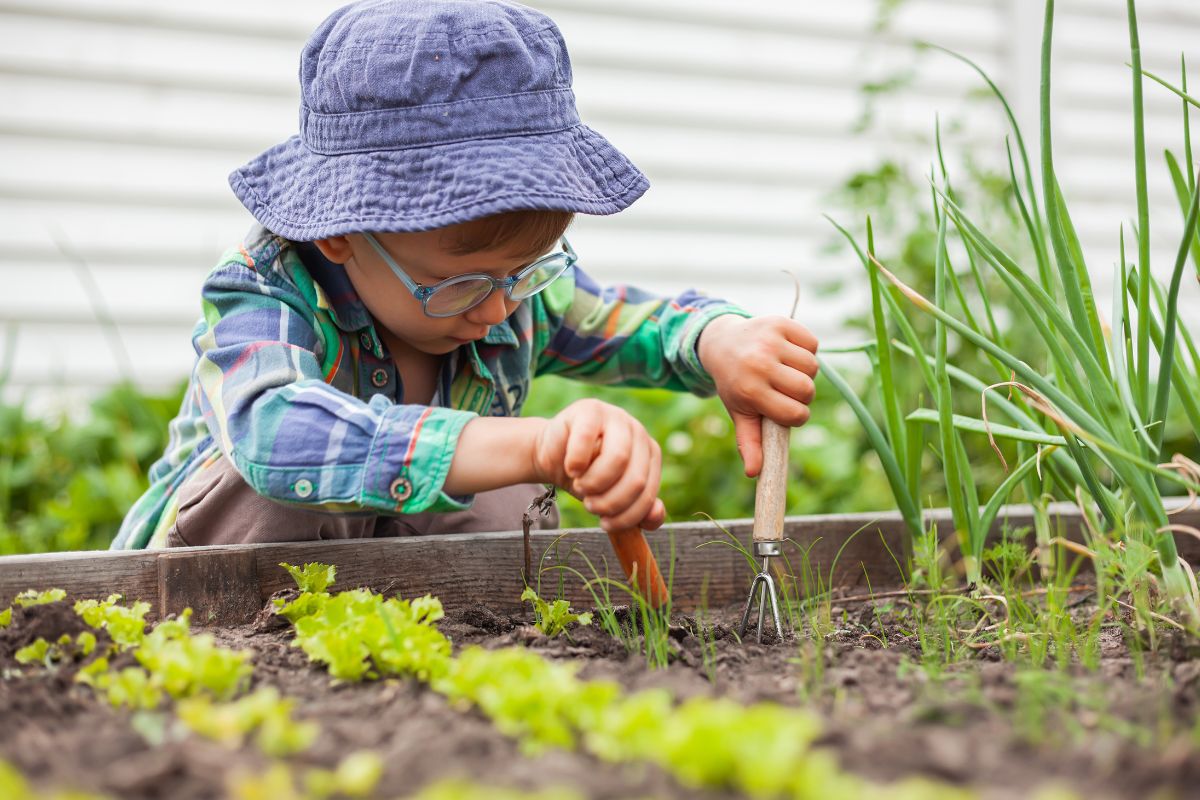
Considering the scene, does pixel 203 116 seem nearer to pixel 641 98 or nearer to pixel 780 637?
pixel 641 98

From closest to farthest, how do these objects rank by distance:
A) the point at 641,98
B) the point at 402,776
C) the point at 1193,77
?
the point at 402,776 < the point at 641,98 < the point at 1193,77

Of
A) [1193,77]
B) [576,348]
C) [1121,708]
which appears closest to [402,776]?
[1121,708]

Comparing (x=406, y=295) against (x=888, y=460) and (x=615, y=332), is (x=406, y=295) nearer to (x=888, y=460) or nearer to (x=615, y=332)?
Result: (x=615, y=332)

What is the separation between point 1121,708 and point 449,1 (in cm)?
122

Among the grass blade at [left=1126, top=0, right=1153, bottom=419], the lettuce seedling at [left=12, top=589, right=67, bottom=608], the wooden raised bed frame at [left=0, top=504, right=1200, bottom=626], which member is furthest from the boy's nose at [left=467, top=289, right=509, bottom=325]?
the grass blade at [left=1126, top=0, right=1153, bottom=419]

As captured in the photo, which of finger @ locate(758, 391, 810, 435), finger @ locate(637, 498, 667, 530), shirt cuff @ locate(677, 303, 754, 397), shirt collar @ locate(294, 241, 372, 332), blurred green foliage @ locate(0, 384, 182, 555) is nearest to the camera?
finger @ locate(637, 498, 667, 530)

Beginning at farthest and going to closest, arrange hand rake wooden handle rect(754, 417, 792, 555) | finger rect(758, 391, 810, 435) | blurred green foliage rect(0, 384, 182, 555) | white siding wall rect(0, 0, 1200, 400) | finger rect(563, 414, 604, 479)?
white siding wall rect(0, 0, 1200, 400), blurred green foliage rect(0, 384, 182, 555), finger rect(758, 391, 810, 435), hand rake wooden handle rect(754, 417, 792, 555), finger rect(563, 414, 604, 479)

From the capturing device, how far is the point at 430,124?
144 centimetres

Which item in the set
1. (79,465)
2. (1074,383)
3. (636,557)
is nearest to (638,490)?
(636,557)

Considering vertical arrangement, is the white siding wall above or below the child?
above

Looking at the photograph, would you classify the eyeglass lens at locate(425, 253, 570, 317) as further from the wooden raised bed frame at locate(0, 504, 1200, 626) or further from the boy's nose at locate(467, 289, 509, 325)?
the wooden raised bed frame at locate(0, 504, 1200, 626)

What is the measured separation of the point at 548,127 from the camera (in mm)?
1520

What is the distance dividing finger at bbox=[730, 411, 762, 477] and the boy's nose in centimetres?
39

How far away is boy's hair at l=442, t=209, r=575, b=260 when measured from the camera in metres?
1.49
